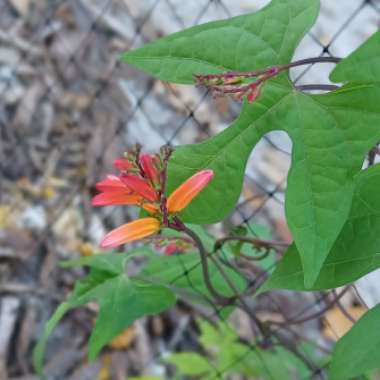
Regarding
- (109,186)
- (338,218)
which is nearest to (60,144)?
(109,186)

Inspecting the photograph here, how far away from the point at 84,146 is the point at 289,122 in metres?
1.90

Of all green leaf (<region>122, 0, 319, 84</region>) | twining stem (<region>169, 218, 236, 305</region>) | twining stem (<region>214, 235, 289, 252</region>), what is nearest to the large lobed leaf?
green leaf (<region>122, 0, 319, 84</region>)

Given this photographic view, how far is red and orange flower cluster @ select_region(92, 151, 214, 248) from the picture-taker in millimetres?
770

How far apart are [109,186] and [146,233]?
7 cm

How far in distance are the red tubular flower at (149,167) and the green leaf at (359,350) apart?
0.28 m

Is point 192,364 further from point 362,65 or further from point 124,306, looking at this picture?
point 362,65

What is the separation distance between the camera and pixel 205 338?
1.64 m

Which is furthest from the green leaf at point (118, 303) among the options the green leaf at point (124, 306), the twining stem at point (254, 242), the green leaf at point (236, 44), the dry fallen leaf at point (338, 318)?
the dry fallen leaf at point (338, 318)

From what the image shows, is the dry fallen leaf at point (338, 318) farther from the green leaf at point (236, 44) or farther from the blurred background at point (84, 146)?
the green leaf at point (236, 44)

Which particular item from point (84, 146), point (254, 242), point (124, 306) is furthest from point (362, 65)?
point (84, 146)

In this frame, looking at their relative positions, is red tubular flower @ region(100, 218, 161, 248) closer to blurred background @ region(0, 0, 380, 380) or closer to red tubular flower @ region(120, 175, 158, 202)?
red tubular flower @ region(120, 175, 158, 202)

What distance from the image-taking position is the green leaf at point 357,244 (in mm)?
788

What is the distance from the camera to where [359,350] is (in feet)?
2.54

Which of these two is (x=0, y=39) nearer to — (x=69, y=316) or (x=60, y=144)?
(x=60, y=144)
